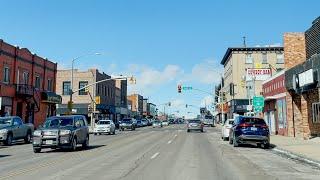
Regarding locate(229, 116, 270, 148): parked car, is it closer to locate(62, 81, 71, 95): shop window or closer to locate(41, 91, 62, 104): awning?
locate(41, 91, 62, 104): awning

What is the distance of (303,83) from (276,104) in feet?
36.4

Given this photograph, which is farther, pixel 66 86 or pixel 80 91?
pixel 66 86

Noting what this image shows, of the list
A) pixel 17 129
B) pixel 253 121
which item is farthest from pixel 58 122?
pixel 253 121

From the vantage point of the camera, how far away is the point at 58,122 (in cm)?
2172

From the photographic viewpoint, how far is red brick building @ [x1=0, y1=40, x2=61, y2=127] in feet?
138

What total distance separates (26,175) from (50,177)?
956mm

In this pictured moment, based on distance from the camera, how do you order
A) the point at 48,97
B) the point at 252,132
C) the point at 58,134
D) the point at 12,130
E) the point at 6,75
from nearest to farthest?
1. the point at 58,134
2. the point at 252,132
3. the point at 12,130
4. the point at 6,75
5. the point at 48,97

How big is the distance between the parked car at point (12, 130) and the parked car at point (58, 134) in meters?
7.33

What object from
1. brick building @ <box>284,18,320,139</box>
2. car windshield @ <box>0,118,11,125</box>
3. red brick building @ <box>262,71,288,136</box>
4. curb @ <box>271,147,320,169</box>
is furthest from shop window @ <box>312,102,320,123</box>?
car windshield @ <box>0,118,11,125</box>

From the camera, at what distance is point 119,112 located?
101 metres

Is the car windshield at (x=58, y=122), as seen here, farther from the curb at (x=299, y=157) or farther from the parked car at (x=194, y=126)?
the parked car at (x=194, y=126)

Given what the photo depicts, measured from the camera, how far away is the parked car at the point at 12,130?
27.6m

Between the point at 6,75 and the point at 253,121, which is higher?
the point at 6,75

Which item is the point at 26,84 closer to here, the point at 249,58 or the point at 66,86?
the point at 66,86
